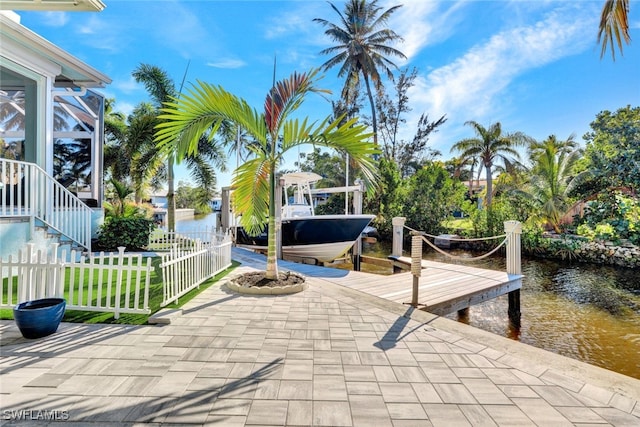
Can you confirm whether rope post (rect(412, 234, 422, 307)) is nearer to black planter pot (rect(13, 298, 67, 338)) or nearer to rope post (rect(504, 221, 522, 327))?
rope post (rect(504, 221, 522, 327))

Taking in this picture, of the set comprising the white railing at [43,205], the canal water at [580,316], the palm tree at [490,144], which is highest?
the palm tree at [490,144]

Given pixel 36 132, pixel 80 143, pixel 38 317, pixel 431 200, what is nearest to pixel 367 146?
pixel 38 317

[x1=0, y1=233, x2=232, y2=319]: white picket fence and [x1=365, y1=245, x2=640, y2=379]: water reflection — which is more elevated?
[x1=0, y1=233, x2=232, y2=319]: white picket fence

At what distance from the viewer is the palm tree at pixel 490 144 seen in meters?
18.9

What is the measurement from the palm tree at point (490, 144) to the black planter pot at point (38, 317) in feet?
66.7

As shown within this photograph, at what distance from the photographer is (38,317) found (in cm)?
304

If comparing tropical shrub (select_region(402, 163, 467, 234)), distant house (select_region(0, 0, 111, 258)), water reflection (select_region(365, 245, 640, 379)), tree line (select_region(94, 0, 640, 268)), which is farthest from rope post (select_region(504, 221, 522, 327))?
tropical shrub (select_region(402, 163, 467, 234))

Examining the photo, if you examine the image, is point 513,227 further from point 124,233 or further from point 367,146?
point 124,233

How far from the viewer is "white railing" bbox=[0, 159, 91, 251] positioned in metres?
5.30

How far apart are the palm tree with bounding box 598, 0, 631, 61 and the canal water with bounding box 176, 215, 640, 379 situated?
4.75 metres

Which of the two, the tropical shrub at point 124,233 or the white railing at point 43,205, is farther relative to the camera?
the tropical shrub at point 124,233

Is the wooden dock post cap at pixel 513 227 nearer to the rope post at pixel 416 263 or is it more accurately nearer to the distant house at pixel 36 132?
the rope post at pixel 416 263

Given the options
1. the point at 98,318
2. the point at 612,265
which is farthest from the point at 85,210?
the point at 612,265

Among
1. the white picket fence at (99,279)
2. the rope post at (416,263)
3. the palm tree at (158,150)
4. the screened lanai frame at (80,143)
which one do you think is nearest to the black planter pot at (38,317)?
the white picket fence at (99,279)
